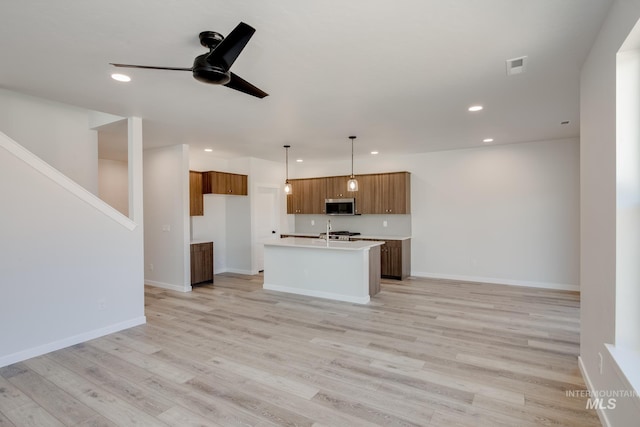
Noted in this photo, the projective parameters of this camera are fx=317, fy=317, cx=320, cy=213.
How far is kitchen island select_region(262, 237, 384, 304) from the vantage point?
4926mm

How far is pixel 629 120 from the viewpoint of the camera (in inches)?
72.2

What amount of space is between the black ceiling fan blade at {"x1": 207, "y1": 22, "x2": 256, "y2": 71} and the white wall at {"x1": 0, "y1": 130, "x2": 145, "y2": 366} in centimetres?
254

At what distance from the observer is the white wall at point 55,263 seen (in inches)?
121

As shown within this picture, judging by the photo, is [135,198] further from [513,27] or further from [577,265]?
[577,265]

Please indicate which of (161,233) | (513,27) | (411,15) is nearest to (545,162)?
(513,27)

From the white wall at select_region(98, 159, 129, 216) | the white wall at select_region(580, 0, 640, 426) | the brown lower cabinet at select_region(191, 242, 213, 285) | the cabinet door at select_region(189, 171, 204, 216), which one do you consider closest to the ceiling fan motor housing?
the white wall at select_region(580, 0, 640, 426)

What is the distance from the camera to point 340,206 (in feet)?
24.2

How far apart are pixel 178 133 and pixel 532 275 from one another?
259 inches

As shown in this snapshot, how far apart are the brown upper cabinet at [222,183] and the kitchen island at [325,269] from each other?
5.88ft

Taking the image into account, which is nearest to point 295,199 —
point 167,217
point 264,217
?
point 264,217

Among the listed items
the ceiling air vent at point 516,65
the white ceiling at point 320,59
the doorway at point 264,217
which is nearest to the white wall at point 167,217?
the white ceiling at point 320,59

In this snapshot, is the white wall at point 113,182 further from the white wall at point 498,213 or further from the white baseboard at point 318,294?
the white wall at point 498,213

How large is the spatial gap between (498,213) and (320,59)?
16.4 ft

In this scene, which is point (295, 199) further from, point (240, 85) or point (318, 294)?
point (240, 85)
